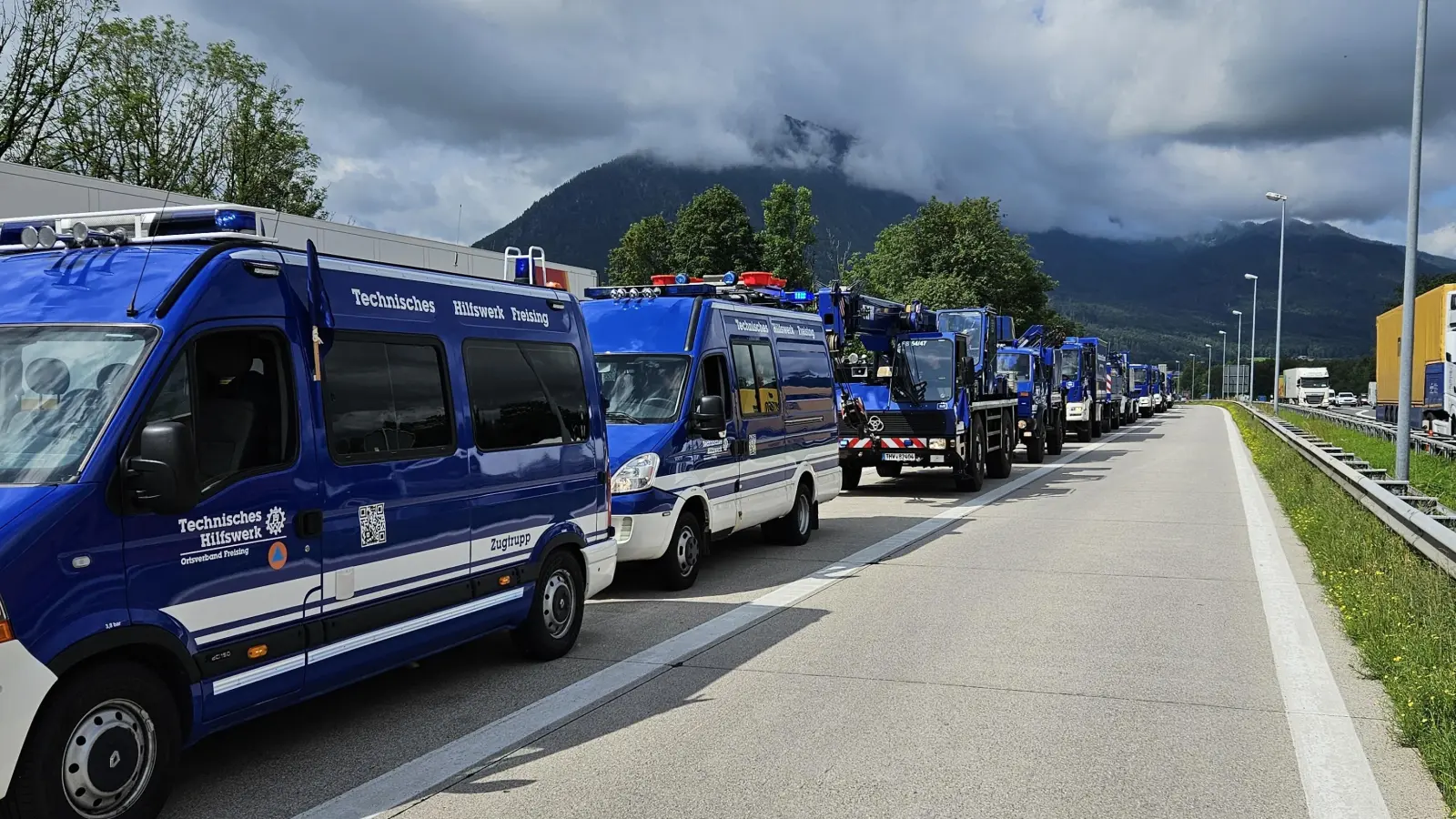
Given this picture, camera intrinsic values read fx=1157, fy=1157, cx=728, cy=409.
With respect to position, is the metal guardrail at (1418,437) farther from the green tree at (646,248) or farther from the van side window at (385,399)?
the green tree at (646,248)

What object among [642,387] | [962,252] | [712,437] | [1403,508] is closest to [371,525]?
[642,387]

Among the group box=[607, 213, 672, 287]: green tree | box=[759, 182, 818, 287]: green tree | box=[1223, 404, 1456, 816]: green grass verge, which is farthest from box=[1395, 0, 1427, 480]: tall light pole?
box=[607, 213, 672, 287]: green tree

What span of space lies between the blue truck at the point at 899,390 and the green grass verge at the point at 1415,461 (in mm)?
6282

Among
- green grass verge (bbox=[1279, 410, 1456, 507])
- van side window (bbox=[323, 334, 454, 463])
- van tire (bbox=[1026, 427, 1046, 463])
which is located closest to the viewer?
van side window (bbox=[323, 334, 454, 463])

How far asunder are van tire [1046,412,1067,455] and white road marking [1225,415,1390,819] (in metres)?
18.1

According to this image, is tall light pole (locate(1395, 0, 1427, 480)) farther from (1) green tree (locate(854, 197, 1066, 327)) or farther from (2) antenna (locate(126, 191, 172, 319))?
(1) green tree (locate(854, 197, 1066, 327))

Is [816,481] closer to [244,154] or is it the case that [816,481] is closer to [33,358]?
[33,358]

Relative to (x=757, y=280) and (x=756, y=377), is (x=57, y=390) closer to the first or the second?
(x=756, y=377)

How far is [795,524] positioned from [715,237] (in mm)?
64070

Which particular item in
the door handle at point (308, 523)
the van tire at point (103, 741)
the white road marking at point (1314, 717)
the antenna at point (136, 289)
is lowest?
the white road marking at point (1314, 717)

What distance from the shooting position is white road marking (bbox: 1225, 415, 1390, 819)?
4.81 m

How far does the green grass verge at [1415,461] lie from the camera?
15766 millimetres

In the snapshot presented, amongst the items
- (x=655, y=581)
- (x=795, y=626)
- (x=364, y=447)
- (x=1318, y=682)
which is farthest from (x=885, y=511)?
(x=364, y=447)

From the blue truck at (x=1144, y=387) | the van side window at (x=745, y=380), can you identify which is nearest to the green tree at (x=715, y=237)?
the blue truck at (x=1144, y=387)
